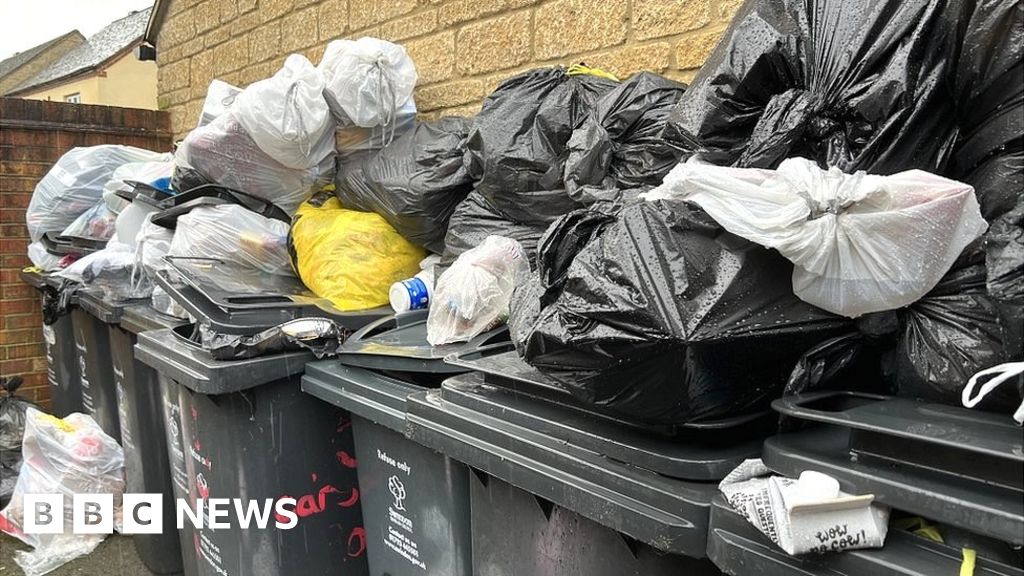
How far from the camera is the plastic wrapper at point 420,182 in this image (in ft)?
9.35

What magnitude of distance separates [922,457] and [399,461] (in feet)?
4.22

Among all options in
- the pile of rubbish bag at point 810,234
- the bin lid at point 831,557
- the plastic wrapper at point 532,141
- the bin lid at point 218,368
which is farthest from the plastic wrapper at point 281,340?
the bin lid at point 831,557

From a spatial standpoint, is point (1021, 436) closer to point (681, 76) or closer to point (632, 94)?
point (632, 94)

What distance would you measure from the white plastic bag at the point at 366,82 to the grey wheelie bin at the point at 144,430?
111cm

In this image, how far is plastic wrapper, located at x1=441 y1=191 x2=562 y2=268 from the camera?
247 centimetres

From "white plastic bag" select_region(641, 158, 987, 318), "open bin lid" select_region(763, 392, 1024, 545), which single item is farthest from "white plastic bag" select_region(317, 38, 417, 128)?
"open bin lid" select_region(763, 392, 1024, 545)

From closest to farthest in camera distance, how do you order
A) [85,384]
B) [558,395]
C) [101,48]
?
[558,395]
[85,384]
[101,48]

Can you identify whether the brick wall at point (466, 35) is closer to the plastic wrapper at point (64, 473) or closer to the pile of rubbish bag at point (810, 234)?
the pile of rubbish bag at point (810, 234)

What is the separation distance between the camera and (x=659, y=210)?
1.18m

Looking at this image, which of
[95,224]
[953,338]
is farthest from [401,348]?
[95,224]

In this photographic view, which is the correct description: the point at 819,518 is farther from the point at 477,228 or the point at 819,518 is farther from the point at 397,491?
the point at 477,228

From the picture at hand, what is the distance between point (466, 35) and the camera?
355 cm

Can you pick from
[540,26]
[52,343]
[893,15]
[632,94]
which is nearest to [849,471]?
[893,15]

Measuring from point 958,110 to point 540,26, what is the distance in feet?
7.23
